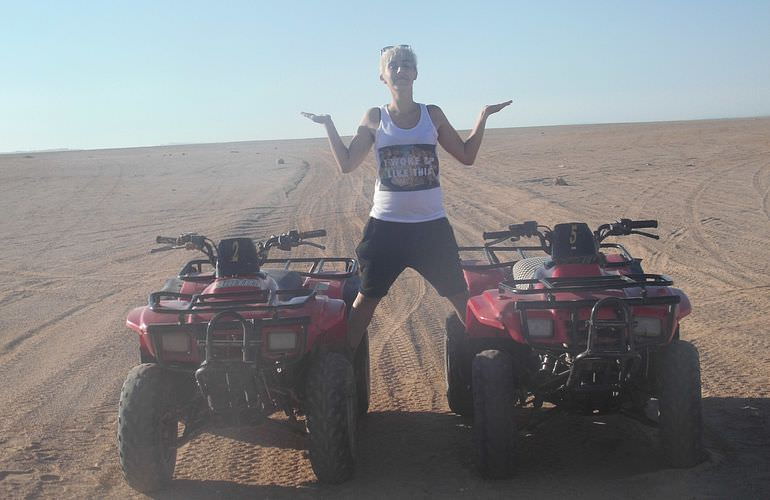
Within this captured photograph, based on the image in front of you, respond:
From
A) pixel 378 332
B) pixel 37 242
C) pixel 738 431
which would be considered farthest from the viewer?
pixel 37 242

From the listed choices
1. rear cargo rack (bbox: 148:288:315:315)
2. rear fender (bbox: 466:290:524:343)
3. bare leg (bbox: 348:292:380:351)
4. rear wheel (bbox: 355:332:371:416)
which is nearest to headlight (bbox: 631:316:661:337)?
rear fender (bbox: 466:290:524:343)

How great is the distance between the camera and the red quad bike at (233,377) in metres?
4.56

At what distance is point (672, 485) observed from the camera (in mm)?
4512

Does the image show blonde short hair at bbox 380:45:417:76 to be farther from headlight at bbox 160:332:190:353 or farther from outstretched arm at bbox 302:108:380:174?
headlight at bbox 160:332:190:353

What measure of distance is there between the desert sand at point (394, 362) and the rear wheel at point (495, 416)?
0.48 feet

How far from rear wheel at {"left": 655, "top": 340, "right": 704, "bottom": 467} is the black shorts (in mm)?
1311

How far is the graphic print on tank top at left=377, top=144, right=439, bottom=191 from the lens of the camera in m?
5.04

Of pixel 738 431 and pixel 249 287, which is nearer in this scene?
pixel 249 287

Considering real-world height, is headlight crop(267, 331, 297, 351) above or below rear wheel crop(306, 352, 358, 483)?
above

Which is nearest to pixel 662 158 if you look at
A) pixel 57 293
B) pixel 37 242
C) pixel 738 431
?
pixel 37 242

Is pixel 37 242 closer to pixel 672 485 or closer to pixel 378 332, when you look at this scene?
pixel 378 332

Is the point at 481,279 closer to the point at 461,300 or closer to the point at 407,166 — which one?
the point at 461,300

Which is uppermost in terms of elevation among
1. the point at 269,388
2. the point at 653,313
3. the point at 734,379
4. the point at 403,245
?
the point at 403,245

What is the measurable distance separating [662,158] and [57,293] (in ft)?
80.2
